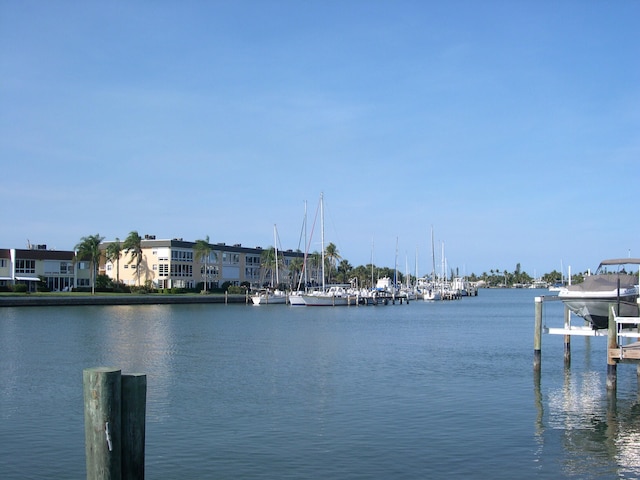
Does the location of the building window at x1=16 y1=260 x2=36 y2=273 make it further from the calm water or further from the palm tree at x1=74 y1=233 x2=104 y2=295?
the calm water

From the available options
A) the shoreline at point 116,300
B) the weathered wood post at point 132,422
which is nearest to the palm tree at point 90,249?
the shoreline at point 116,300

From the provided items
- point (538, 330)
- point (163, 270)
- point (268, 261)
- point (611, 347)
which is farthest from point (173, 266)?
point (611, 347)

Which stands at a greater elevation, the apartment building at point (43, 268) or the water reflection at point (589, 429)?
the apartment building at point (43, 268)

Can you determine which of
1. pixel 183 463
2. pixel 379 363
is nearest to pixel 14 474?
pixel 183 463

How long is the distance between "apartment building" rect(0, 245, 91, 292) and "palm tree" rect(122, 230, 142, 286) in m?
7.48

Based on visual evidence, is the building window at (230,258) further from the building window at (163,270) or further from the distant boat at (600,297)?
the distant boat at (600,297)

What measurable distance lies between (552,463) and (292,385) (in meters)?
14.3

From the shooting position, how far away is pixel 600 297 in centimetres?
3178

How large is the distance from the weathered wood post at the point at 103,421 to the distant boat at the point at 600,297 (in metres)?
25.5

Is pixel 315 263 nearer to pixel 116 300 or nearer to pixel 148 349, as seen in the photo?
pixel 116 300

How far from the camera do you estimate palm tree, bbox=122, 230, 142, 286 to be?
130 meters

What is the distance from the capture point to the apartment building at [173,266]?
133125 millimetres

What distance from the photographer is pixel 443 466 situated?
59.5 feet

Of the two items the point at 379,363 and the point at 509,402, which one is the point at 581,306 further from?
the point at 379,363
